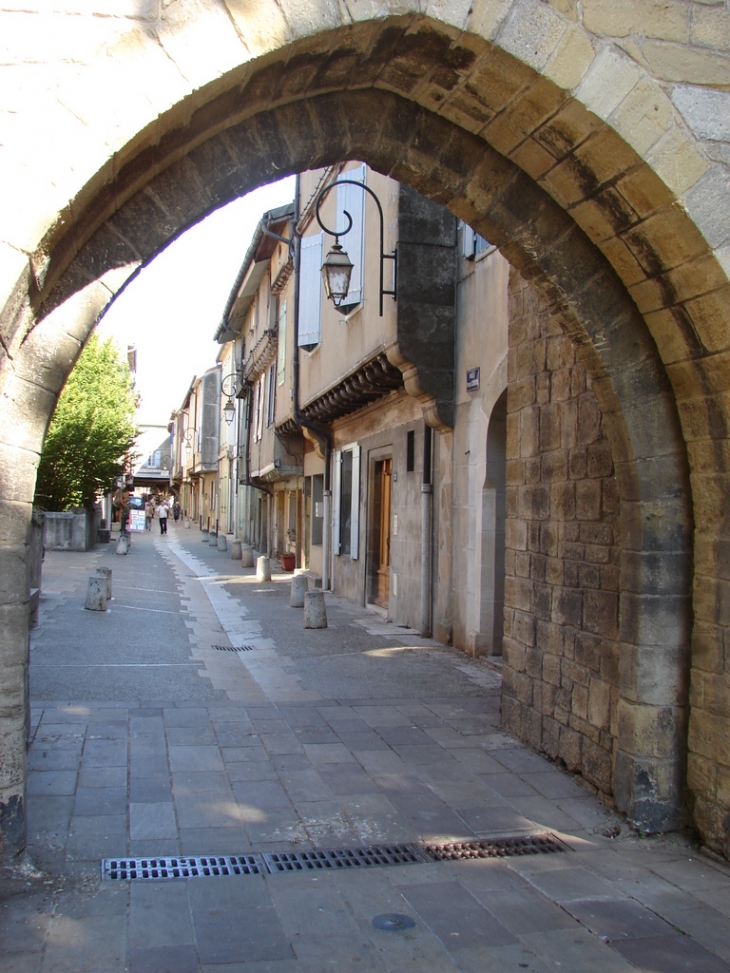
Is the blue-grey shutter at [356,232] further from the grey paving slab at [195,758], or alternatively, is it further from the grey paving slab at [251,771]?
Answer: the grey paving slab at [251,771]

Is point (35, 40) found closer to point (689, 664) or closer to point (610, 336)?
point (610, 336)

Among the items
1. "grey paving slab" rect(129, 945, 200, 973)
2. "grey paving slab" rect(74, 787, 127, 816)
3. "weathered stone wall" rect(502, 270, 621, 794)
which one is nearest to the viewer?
"grey paving slab" rect(129, 945, 200, 973)

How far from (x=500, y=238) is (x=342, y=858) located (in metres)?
3.14

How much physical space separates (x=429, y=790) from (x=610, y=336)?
265 cm

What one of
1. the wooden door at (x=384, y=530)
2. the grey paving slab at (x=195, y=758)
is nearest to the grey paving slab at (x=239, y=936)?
the grey paving slab at (x=195, y=758)

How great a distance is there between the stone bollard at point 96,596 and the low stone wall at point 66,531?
427 inches

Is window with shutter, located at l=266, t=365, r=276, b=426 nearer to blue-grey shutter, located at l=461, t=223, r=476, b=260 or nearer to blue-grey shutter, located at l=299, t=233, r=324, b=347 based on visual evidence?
blue-grey shutter, located at l=299, t=233, r=324, b=347

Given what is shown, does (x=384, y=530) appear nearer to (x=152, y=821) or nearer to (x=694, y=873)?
(x=152, y=821)

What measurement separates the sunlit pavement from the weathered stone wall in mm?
330

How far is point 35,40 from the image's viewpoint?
2.79 meters

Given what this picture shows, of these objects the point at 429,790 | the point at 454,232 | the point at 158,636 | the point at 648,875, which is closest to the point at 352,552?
the point at 158,636

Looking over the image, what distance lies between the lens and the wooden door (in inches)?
526

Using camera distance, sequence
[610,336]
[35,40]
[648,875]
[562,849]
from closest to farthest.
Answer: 1. [35,40]
2. [648,875]
3. [562,849]
4. [610,336]

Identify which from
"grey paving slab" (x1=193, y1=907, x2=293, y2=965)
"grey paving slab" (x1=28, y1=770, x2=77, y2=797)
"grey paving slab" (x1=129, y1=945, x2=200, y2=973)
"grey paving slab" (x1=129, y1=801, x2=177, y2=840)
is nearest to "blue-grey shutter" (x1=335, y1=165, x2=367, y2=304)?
"grey paving slab" (x1=28, y1=770, x2=77, y2=797)
